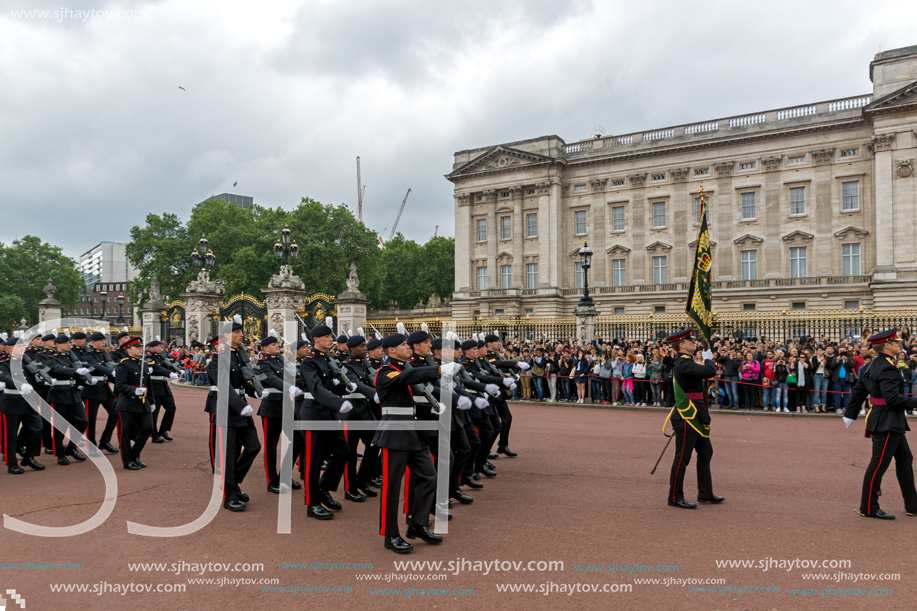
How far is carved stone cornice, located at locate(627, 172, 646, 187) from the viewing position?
167ft

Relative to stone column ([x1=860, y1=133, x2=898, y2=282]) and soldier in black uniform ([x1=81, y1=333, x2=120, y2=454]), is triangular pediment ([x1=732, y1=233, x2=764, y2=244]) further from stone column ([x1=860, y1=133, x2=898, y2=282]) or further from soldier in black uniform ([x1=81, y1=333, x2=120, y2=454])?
soldier in black uniform ([x1=81, y1=333, x2=120, y2=454])

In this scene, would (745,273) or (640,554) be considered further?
(745,273)

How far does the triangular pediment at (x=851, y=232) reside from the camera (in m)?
43.8

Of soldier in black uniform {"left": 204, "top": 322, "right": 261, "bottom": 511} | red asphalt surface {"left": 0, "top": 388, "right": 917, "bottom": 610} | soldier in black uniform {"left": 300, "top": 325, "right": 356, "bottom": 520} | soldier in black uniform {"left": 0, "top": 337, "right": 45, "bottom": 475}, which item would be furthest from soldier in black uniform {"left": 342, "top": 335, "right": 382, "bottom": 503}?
soldier in black uniform {"left": 0, "top": 337, "right": 45, "bottom": 475}

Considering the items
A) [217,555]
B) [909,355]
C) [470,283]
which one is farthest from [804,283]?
[217,555]

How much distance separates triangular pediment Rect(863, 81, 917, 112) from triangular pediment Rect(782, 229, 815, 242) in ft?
29.3

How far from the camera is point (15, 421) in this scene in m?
9.44

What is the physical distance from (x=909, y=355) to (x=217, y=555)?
53.5 feet

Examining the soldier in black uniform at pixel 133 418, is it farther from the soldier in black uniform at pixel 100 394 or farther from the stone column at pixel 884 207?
the stone column at pixel 884 207

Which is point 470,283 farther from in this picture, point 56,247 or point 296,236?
point 56,247

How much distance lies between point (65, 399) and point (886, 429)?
11.3 m

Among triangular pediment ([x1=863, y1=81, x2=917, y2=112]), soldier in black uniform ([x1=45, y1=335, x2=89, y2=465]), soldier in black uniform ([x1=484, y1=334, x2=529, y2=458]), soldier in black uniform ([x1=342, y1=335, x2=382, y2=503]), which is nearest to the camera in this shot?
soldier in black uniform ([x1=342, y1=335, x2=382, y2=503])

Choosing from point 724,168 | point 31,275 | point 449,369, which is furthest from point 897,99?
point 31,275

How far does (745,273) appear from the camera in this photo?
4769 cm
